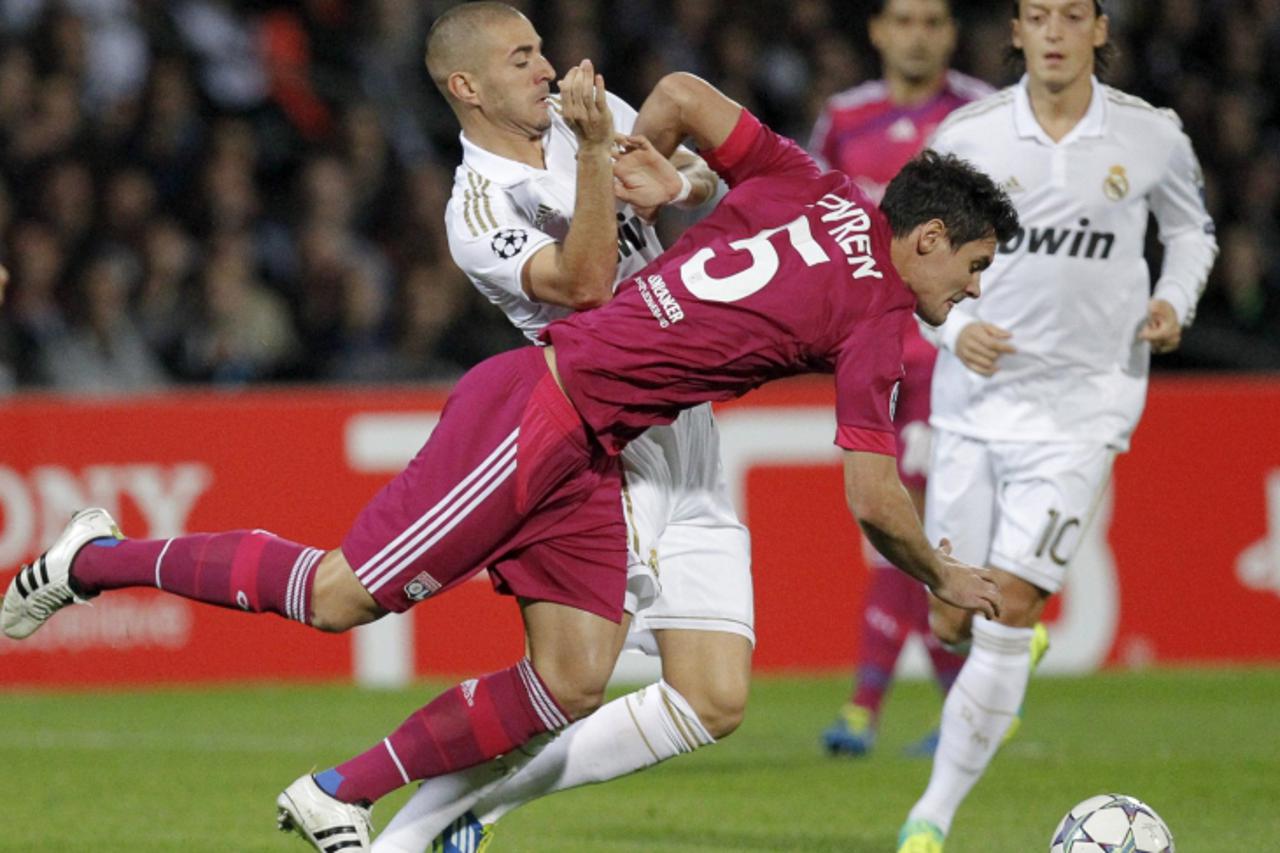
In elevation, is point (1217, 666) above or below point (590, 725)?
below

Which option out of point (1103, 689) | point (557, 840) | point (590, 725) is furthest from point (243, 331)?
point (590, 725)

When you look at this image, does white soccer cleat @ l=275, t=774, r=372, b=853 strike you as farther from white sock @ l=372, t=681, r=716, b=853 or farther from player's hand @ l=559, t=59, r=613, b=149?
player's hand @ l=559, t=59, r=613, b=149

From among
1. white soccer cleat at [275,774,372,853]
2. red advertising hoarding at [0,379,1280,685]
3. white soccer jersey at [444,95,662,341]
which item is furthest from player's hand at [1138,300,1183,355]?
red advertising hoarding at [0,379,1280,685]

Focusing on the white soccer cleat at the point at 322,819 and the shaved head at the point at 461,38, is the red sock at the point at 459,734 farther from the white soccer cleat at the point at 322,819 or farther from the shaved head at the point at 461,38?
the shaved head at the point at 461,38

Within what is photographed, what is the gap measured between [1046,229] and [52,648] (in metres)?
6.07

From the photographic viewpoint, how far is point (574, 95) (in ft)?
16.6

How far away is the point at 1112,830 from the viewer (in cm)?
523

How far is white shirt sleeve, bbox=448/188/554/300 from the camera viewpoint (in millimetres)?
5398

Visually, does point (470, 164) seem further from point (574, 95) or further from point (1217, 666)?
point (1217, 666)

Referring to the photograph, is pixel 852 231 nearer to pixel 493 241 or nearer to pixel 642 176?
pixel 642 176

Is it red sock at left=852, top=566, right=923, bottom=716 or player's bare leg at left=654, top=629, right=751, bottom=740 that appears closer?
player's bare leg at left=654, top=629, right=751, bottom=740

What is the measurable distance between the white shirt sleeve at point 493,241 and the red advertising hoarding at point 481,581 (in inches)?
208

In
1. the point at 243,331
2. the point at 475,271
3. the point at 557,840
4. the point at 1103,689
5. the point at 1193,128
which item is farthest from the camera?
the point at 1193,128

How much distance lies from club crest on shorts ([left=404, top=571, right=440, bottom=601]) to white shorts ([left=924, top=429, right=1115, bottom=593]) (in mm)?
1943
